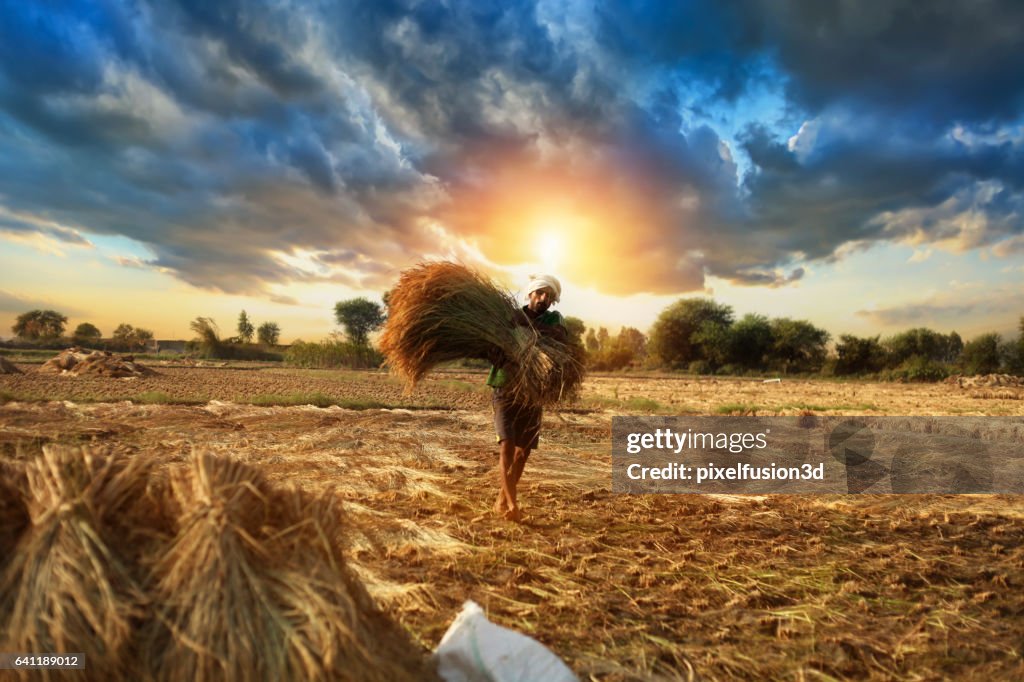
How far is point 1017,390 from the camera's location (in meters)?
22.2

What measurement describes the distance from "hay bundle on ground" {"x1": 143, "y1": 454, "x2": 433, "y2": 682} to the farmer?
269 cm

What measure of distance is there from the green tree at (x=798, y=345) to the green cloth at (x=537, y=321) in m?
41.8

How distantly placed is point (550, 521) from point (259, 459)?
11.8 feet

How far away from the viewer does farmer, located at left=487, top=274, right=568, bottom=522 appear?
4406 mm

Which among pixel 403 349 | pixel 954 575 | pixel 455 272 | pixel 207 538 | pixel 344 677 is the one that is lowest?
pixel 954 575

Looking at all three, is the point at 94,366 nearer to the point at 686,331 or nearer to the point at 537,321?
the point at 537,321

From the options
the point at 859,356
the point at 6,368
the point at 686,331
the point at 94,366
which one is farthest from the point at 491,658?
the point at 686,331

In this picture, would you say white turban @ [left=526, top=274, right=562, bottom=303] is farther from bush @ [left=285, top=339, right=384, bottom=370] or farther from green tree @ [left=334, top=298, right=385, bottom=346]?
green tree @ [left=334, top=298, right=385, bottom=346]

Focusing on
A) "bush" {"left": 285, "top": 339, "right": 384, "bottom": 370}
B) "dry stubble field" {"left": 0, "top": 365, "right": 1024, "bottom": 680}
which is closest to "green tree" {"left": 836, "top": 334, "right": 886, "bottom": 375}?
"bush" {"left": 285, "top": 339, "right": 384, "bottom": 370}

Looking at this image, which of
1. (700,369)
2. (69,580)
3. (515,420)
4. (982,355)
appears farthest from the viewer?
(700,369)

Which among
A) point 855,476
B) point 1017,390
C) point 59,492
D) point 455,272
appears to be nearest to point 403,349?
point 455,272

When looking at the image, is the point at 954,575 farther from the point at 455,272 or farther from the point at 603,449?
the point at 603,449

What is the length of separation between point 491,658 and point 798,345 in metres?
47.7

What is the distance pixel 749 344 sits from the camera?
4612 cm
